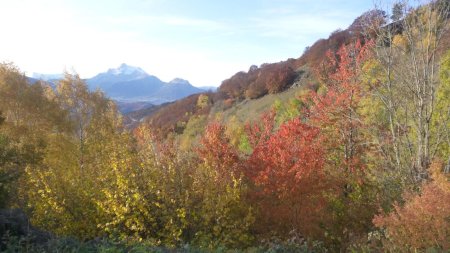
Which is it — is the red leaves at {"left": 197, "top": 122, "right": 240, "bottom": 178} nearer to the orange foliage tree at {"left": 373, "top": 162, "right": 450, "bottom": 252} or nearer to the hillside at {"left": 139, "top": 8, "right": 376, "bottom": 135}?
the orange foliage tree at {"left": 373, "top": 162, "right": 450, "bottom": 252}

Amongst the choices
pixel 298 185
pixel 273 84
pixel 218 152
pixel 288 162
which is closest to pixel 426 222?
pixel 298 185

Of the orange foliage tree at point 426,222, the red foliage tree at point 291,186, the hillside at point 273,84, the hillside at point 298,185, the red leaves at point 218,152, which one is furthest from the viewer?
the hillside at point 273,84

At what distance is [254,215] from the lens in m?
16.0

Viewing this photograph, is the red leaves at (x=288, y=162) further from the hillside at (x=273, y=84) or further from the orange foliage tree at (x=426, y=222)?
the hillside at (x=273, y=84)

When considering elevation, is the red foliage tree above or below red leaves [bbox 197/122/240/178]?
below

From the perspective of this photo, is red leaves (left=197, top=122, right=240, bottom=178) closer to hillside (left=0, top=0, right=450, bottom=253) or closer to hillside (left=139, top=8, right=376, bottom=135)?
hillside (left=0, top=0, right=450, bottom=253)

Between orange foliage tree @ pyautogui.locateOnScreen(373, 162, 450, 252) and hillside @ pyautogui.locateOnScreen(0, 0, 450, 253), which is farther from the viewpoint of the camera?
hillside @ pyautogui.locateOnScreen(0, 0, 450, 253)

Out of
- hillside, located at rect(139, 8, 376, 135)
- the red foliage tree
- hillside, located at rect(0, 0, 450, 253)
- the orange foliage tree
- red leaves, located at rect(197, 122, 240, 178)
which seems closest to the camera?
the orange foliage tree

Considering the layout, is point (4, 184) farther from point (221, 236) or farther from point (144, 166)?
point (221, 236)

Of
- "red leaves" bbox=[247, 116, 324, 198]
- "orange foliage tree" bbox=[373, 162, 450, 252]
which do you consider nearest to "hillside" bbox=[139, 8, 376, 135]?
"red leaves" bbox=[247, 116, 324, 198]

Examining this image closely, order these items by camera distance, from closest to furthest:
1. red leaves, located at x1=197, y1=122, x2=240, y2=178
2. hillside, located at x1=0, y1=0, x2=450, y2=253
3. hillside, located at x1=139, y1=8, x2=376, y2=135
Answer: hillside, located at x1=0, y1=0, x2=450, y2=253 → red leaves, located at x1=197, y1=122, x2=240, y2=178 → hillside, located at x1=139, y1=8, x2=376, y2=135

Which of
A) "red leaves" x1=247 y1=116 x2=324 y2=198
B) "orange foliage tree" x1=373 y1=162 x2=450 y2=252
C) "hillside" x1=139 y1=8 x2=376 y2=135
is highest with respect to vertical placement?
"hillside" x1=139 y1=8 x2=376 y2=135

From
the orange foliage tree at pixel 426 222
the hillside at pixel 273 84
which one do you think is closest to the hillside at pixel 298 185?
the orange foliage tree at pixel 426 222

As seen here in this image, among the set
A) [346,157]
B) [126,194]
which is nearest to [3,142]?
[126,194]
